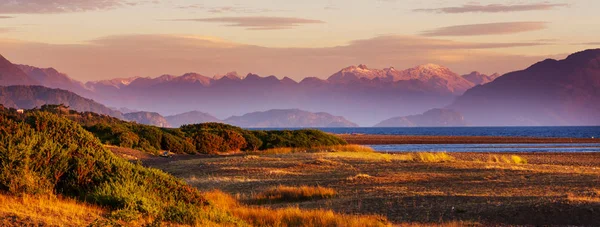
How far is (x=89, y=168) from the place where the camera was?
1509 cm

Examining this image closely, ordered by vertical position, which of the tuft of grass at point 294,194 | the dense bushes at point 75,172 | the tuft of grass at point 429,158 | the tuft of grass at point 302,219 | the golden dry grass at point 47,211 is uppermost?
the dense bushes at point 75,172

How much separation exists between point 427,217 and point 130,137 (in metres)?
41.3

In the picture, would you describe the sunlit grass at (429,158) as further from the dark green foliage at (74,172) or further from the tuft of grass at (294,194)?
the dark green foliage at (74,172)

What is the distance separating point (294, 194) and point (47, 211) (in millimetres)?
11232

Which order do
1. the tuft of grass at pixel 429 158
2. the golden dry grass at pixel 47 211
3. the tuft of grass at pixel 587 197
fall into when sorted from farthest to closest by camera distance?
the tuft of grass at pixel 429 158 < the tuft of grass at pixel 587 197 < the golden dry grass at pixel 47 211

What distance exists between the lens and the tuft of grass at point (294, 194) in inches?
904

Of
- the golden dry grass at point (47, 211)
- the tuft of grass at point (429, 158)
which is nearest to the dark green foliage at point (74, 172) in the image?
the golden dry grass at point (47, 211)

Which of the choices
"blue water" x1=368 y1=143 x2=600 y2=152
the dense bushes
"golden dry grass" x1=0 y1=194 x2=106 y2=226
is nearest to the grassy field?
the dense bushes

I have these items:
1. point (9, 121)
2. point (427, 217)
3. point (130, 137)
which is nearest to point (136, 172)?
point (9, 121)

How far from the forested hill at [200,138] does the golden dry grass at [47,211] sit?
4042 centimetres

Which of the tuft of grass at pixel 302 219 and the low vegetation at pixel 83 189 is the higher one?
the low vegetation at pixel 83 189

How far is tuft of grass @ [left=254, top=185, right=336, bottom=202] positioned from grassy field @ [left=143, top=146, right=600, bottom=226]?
34 mm

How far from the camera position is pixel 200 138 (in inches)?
2441

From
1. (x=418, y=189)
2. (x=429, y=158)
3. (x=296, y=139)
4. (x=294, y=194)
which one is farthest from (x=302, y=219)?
(x=296, y=139)
